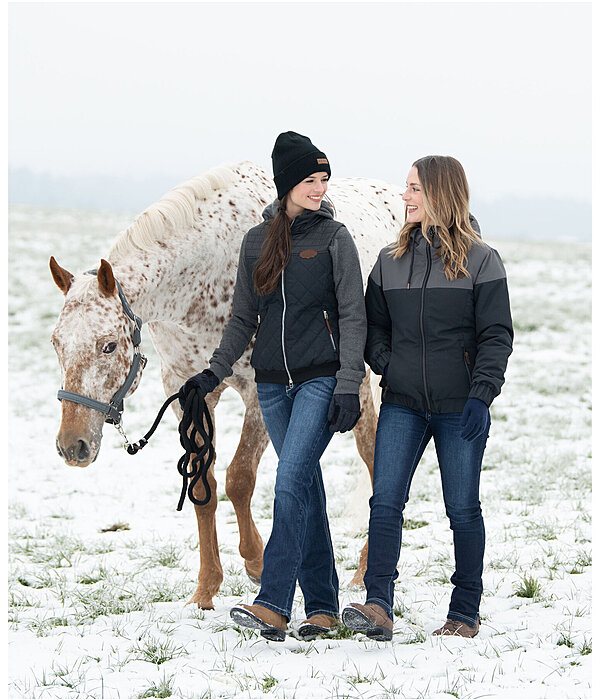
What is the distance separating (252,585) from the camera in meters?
4.54

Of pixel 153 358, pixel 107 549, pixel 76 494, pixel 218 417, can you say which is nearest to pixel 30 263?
pixel 153 358

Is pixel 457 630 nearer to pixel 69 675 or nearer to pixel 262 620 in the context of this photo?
pixel 262 620

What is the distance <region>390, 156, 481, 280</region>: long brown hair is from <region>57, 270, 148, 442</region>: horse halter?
4.25 feet

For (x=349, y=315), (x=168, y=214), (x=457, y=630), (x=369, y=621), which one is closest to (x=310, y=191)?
(x=349, y=315)

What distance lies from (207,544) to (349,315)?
1707mm

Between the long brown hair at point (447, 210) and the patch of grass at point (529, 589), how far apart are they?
1798 millimetres

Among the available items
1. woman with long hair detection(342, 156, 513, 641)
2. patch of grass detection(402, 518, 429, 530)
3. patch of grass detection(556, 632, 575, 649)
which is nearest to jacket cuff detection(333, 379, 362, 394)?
woman with long hair detection(342, 156, 513, 641)

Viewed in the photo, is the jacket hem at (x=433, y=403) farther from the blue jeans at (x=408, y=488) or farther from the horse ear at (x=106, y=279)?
the horse ear at (x=106, y=279)

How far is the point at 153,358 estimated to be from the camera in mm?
14508

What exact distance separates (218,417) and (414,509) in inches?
180

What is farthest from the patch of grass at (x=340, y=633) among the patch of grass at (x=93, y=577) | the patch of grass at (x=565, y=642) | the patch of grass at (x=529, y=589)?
the patch of grass at (x=93, y=577)

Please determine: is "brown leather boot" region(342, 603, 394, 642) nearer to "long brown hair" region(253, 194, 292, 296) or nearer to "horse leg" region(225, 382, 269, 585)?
"horse leg" region(225, 382, 269, 585)

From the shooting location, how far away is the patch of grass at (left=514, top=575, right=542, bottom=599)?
410cm

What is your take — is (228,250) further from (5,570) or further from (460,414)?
(5,570)
